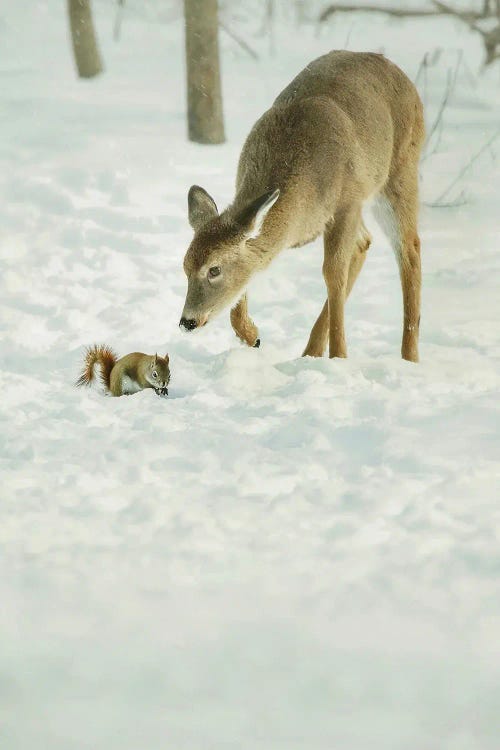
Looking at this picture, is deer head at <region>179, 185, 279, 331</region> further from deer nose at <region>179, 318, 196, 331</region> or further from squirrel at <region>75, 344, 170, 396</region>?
squirrel at <region>75, 344, 170, 396</region>

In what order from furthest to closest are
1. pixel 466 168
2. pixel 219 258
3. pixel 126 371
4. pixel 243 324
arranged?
1. pixel 466 168
2. pixel 243 324
3. pixel 126 371
4. pixel 219 258

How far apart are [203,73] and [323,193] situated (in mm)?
5931

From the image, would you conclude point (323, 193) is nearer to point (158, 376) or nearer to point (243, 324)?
point (243, 324)

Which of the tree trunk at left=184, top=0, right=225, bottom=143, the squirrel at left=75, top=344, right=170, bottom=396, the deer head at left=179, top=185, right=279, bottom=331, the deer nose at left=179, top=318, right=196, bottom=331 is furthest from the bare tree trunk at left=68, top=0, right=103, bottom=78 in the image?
the deer nose at left=179, top=318, right=196, bottom=331

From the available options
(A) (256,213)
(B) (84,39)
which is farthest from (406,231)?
(B) (84,39)

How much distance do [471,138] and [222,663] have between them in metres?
10.8

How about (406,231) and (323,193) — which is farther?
(406,231)

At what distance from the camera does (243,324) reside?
672 cm

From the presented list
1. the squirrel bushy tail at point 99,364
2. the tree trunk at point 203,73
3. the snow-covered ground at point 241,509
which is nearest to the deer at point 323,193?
the snow-covered ground at point 241,509

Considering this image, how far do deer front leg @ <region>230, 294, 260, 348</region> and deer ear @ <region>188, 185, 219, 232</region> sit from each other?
2.17 ft

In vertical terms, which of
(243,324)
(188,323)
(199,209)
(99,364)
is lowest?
(99,364)

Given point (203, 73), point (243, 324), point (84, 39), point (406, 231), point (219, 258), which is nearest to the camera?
point (219, 258)

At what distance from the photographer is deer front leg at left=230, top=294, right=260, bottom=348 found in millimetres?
6691

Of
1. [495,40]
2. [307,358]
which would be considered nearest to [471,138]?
[495,40]
